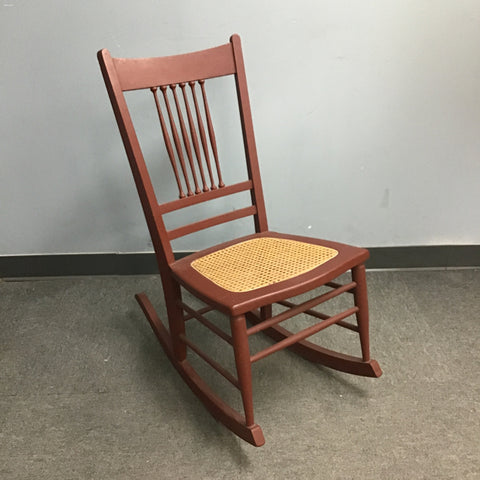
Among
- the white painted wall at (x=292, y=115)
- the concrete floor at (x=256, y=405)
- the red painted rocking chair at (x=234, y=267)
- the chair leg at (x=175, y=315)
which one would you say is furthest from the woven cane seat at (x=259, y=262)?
the white painted wall at (x=292, y=115)

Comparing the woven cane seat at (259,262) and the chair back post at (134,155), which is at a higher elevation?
the chair back post at (134,155)

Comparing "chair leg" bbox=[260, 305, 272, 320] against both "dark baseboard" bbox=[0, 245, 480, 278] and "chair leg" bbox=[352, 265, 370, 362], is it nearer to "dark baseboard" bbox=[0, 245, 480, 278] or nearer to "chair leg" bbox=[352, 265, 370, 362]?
"chair leg" bbox=[352, 265, 370, 362]

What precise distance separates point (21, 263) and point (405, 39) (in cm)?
166

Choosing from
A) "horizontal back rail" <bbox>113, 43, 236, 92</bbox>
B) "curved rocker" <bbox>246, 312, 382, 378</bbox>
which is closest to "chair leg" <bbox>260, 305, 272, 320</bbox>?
"curved rocker" <bbox>246, 312, 382, 378</bbox>

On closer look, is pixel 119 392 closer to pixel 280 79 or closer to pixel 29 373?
pixel 29 373

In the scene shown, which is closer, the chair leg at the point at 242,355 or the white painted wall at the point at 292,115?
the chair leg at the point at 242,355

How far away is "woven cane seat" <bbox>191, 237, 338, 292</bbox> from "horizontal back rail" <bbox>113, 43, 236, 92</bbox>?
47cm

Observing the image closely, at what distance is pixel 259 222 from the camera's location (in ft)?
4.68

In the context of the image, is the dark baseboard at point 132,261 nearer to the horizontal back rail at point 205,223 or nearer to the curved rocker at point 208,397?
the curved rocker at point 208,397

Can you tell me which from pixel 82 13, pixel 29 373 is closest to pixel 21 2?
pixel 82 13

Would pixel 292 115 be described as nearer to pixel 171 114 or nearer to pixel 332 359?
pixel 171 114

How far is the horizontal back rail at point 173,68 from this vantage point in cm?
117

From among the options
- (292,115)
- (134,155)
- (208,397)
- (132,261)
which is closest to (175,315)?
(208,397)

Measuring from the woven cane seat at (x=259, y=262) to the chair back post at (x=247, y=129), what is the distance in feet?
0.37
